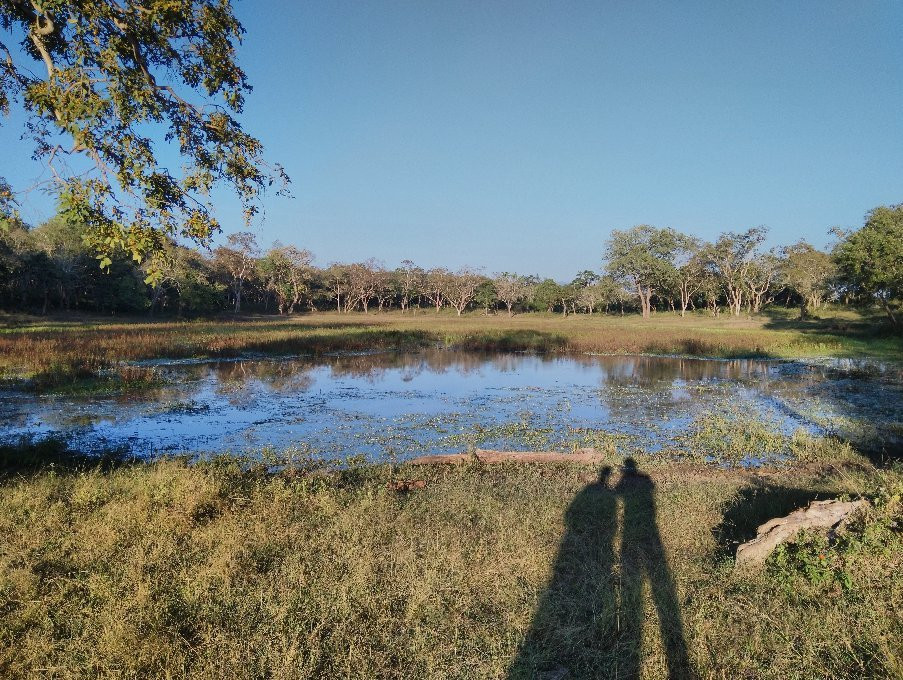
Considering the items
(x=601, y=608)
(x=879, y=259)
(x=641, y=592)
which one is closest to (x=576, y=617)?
(x=601, y=608)

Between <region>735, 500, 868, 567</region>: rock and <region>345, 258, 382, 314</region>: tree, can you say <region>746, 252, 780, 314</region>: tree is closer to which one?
<region>345, 258, 382, 314</region>: tree

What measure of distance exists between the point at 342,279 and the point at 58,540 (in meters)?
94.1

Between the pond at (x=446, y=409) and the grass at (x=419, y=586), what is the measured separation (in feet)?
14.8

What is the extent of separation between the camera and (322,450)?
11445mm

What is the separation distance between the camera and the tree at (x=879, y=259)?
1335 inches

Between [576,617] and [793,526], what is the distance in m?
2.94

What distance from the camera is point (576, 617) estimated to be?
4578 millimetres

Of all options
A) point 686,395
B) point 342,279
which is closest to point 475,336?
point 686,395

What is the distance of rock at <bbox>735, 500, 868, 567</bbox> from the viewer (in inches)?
217

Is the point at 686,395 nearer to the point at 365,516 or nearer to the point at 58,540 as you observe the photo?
the point at 365,516

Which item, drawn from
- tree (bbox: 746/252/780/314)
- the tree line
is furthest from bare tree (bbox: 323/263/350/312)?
tree (bbox: 746/252/780/314)

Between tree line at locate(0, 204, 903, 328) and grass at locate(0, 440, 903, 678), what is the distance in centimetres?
3336

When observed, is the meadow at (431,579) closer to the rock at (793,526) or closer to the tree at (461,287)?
the rock at (793,526)

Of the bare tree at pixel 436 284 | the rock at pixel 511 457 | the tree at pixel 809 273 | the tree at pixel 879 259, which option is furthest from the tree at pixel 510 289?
the rock at pixel 511 457
